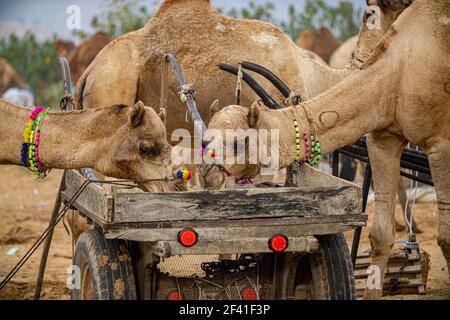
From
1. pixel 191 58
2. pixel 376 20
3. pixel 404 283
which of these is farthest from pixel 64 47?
pixel 404 283

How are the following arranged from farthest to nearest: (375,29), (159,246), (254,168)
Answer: (375,29), (254,168), (159,246)

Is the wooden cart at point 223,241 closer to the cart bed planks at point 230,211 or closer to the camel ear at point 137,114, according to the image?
the cart bed planks at point 230,211

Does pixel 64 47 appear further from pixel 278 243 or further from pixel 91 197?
pixel 278 243

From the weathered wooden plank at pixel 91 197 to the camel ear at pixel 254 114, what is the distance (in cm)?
103

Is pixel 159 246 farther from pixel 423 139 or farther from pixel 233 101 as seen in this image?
pixel 233 101

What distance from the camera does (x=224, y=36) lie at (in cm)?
850

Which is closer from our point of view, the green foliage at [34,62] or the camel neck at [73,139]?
the camel neck at [73,139]

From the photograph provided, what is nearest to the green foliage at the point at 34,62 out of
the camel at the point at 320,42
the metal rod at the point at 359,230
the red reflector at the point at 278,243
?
the camel at the point at 320,42

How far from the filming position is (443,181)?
20.0ft

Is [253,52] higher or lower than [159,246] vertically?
higher

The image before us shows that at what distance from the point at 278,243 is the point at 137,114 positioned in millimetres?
1132

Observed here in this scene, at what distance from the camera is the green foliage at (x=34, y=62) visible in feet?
89.2
